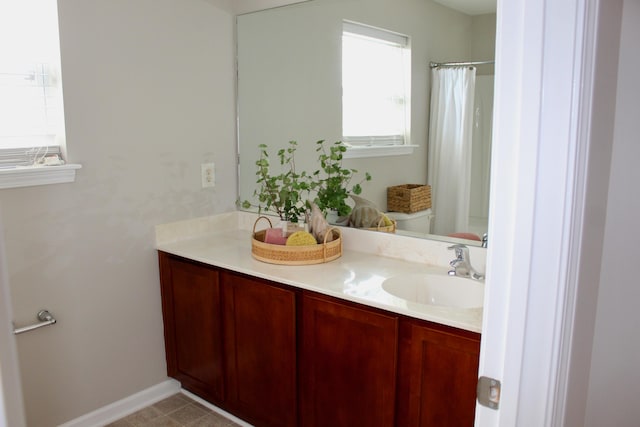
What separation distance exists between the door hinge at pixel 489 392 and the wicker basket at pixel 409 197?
131 centimetres

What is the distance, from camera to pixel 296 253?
2.20 m

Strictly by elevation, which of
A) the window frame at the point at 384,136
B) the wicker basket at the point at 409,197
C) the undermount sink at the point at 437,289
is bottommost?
the undermount sink at the point at 437,289

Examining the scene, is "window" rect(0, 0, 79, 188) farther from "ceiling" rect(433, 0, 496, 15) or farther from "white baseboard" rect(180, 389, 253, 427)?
"ceiling" rect(433, 0, 496, 15)

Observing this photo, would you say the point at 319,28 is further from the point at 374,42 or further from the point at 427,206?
the point at 427,206

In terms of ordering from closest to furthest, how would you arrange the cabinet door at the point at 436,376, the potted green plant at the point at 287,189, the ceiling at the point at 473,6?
the cabinet door at the point at 436,376 < the ceiling at the point at 473,6 < the potted green plant at the point at 287,189

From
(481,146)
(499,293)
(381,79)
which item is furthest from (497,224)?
(381,79)

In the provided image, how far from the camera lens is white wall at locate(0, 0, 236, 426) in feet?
7.02

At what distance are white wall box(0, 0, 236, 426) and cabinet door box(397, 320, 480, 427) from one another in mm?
1399

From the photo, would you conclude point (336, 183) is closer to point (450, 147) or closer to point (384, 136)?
point (384, 136)

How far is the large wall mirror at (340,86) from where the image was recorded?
2.04m

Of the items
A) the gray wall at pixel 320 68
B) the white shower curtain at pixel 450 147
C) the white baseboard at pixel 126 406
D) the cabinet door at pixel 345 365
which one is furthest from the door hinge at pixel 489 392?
the white baseboard at pixel 126 406

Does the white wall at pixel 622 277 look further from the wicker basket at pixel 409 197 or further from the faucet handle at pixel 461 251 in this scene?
the wicker basket at pixel 409 197

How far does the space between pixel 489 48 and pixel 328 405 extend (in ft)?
4.88

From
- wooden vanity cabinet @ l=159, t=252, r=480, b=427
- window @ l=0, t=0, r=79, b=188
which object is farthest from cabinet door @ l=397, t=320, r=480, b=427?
window @ l=0, t=0, r=79, b=188
